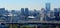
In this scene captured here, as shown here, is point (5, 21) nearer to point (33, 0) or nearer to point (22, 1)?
point (22, 1)

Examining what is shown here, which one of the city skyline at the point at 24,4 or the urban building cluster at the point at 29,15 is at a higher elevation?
the city skyline at the point at 24,4

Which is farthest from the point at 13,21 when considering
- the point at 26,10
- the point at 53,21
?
the point at 53,21

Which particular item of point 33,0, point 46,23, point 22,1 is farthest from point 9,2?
point 46,23

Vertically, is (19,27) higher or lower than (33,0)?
lower

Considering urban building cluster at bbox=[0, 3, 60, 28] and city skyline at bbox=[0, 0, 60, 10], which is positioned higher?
city skyline at bbox=[0, 0, 60, 10]

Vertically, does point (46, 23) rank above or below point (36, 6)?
below

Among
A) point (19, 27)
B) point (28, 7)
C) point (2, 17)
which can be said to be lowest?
point (19, 27)

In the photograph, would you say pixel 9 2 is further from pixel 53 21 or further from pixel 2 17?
pixel 53 21

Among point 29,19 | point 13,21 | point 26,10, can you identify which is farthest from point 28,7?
point 13,21

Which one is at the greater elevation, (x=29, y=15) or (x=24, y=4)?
(x=24, y=4)
